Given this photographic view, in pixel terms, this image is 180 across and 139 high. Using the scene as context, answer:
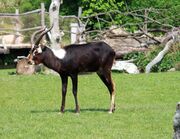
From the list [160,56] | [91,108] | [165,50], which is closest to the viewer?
[91,108]

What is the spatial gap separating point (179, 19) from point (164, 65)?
5656mm

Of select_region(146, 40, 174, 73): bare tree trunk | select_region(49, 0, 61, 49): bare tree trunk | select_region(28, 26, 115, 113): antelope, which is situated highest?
select_region(28, 26, 115, 113): antelope

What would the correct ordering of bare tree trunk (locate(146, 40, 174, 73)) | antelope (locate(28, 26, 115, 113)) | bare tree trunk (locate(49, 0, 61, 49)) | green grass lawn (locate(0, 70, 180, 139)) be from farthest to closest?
bare tree trunk (locate(146, 40, 174, 73))
bare tree trunk (locate(49, 0, 61, 49))
antelope (locate(28, 26, 115, 113))
green grass lawn (locate(0, 70, 180, 139))

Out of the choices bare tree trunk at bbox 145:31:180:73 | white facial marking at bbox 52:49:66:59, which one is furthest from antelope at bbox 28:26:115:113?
bare tree trunk at bbox 145:31:180:73

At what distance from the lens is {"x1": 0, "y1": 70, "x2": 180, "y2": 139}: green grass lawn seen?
10617 millimetres

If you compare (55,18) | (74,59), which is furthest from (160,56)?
(74,59)

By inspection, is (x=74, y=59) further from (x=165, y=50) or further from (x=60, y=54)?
(x=165, y=50)

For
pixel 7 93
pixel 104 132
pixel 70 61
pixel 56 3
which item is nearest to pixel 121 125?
pixel 104 132

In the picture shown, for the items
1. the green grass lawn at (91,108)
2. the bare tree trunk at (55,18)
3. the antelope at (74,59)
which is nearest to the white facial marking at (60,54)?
the antelope at (74,59)

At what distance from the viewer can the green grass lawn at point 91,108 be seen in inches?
418

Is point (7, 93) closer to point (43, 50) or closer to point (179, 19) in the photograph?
point (43, 50)

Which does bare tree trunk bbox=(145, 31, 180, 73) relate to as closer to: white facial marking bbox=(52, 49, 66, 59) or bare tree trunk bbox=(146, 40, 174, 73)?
bare tree trunk bbox=(146, 40, 174, 73)

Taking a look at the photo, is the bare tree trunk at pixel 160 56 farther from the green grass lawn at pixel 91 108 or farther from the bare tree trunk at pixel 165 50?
the green grass lawn at pixel 91 108

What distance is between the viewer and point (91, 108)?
14.6 m
